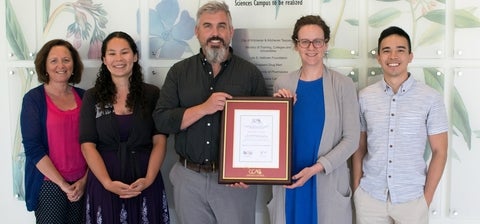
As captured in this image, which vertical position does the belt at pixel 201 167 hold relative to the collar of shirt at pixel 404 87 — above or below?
below

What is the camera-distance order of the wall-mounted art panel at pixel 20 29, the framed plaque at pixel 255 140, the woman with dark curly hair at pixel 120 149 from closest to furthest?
the framed plaque at pixel 255 140, the woman with dark curly hair at pixel 120 149, the wall-mounted art panel at pixel 20 29

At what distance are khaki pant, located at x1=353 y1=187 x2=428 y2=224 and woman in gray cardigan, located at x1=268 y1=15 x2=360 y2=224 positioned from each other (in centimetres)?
12

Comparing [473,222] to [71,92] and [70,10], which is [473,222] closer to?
[71,92]

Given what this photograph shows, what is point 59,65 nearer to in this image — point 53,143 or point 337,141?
point 53,143

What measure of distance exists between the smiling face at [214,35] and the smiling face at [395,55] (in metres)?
0.85

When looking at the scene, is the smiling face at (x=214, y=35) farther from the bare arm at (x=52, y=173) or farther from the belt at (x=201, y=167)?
the bare arm at (x=52, y=173)

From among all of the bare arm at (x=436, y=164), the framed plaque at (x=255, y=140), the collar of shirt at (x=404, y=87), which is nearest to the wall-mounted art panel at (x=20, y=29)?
the framed plaque at (x=255, y=140)

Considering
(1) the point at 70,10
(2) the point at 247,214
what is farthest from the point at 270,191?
(1) the point at 70,10

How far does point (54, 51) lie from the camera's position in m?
3.01

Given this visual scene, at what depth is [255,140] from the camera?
2545mm

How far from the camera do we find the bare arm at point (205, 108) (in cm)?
254

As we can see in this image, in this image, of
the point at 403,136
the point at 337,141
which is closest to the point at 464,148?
the point at 403,136

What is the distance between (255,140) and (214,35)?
2.04 feet

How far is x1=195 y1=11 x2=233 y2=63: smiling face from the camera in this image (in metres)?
2.69
